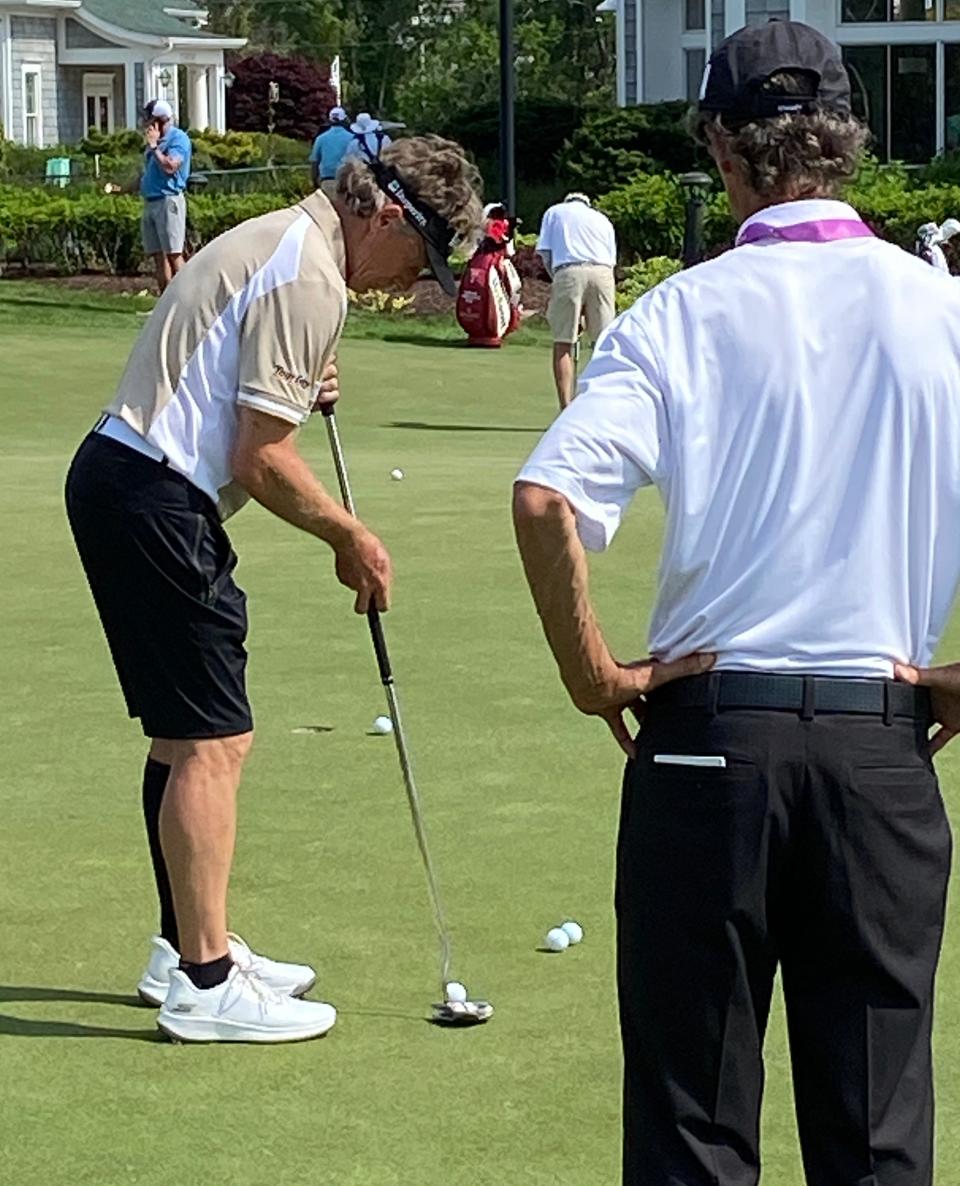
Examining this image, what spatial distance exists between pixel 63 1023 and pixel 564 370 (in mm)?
11994

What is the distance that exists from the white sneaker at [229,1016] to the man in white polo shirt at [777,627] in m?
1.91

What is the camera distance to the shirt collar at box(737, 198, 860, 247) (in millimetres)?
3305

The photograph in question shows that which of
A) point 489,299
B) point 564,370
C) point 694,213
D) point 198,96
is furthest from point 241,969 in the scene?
point 198,96

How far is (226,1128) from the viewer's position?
4719mm

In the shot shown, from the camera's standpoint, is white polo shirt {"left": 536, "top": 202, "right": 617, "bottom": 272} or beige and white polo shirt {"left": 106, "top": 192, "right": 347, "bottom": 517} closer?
beige and white polo shirt {"left": 106, "top": 192, "right": 347, "bottom": 517}

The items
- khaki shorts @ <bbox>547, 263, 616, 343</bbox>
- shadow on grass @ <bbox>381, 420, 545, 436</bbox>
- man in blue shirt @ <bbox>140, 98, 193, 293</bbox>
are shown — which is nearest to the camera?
khaki shorts @ <bbox>547, 263, 616, 343</bbox>

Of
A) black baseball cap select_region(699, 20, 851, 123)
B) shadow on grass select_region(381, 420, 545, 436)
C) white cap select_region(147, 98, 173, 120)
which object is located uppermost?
white cap select_region(147, 98, 173, 120)

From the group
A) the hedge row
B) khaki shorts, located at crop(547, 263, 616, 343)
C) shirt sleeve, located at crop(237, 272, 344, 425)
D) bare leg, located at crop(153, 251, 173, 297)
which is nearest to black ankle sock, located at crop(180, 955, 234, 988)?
shirt sleeve, located at crop(237, 272, 344, 425)

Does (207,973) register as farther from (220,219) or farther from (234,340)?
(220,219)

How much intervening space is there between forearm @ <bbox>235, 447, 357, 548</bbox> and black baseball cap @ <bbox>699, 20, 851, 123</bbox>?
5.78 ft

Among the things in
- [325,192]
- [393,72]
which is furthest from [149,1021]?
[393,72]

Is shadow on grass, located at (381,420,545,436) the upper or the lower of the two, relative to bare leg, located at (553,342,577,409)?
lower

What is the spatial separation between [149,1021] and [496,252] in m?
17.6

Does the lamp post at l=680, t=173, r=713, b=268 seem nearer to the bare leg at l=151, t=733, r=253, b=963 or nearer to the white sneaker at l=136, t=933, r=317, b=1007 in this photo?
the white sneaker at l=136, t=933, r=317, b=1007
